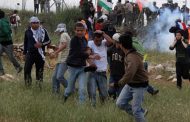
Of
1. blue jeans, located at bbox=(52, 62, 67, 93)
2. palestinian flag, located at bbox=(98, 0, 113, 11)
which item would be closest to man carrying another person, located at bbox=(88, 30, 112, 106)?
blue jeans, located at bbox=(52, 62, 67, 93)

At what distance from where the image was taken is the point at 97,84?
33.5 feet

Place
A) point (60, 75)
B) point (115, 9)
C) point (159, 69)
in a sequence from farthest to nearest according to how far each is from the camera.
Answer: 1. point (115, 9)
2. point (159, 69)
3. point (60, 75)

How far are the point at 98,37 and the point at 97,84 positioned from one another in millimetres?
1015

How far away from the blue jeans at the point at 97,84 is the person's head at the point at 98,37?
25.1 inches

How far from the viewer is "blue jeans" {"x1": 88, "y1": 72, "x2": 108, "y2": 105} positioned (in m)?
9.93

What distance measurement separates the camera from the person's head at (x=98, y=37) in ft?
32.3

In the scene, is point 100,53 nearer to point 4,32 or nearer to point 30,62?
point 30,62

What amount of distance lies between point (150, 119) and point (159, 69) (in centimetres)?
1025

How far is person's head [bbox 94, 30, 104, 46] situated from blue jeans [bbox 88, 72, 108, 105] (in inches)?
25.1

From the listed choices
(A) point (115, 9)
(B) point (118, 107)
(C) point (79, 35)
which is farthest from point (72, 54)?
(A) point (115, 9)

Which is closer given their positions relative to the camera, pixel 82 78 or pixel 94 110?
pixel 94 110

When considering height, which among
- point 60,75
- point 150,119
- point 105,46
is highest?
point 105,46

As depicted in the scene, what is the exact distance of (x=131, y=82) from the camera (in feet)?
26.6

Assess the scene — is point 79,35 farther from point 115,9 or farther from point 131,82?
point 115,9
